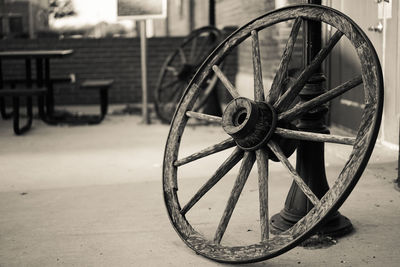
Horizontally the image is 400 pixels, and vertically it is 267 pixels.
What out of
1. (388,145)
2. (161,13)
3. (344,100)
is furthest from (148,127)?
(388,145)

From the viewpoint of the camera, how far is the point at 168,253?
3166 mm

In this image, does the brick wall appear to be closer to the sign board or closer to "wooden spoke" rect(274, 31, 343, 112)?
the sign board

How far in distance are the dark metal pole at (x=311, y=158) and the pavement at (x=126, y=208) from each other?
0.12 m

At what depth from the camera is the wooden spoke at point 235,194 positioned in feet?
9.88

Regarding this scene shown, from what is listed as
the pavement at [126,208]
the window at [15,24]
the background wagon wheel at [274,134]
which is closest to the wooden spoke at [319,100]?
the background wagon wheel at [274,134]

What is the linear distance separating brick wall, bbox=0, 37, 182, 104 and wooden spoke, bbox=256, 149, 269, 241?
23.4 feet

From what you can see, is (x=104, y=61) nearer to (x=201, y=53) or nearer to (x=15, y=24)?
(x=15, y=24)

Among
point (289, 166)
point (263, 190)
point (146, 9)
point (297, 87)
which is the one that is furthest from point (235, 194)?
point (146, 9)

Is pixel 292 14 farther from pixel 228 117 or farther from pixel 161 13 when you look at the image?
pixel 161 13

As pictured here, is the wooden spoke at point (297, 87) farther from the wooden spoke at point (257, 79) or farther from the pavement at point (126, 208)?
the pavement at point (126, 208)

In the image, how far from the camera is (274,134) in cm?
297

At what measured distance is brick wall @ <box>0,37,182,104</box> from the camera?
32.7 ft

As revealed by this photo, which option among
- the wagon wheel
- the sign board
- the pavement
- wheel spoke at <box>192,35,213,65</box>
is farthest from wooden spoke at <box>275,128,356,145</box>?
the sign board

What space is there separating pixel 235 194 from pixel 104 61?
7.36 m
